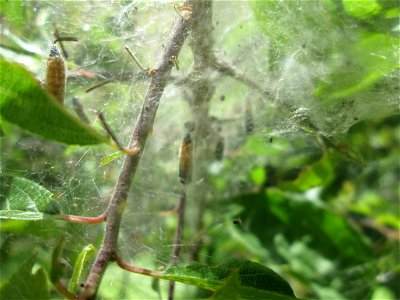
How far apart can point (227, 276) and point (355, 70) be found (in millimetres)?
1342

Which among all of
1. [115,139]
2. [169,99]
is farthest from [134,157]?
[169,99]

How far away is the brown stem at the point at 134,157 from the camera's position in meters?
1.78

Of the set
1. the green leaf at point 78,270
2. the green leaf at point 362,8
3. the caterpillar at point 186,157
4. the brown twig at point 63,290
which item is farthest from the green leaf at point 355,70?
the brown twig at point 63,290

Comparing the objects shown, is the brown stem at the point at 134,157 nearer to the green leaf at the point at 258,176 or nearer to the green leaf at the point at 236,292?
the green leaf at the point at 236,292

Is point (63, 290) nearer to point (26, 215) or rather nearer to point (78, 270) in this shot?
point (78, 270)

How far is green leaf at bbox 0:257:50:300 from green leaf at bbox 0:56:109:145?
19.0 inches

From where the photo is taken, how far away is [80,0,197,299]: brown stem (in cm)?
178

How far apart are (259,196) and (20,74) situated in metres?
2.63

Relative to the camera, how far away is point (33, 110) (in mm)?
1447

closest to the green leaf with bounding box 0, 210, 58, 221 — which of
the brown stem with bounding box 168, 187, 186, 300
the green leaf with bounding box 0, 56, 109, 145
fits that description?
the green leaf with bounding box 0, 56, 109, 145

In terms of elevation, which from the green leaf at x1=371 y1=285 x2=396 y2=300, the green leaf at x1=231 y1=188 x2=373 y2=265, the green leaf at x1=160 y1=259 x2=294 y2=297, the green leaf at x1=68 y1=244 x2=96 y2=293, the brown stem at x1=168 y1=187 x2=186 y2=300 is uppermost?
the green leaf at x1=68 y1=244 x2=96 y2=293

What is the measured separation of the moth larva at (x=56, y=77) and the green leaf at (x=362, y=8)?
1373 millimetres

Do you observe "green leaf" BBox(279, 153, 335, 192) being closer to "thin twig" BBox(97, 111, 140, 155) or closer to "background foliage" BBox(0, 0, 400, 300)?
"background foliage" BBox(0, 0, 400, 300)

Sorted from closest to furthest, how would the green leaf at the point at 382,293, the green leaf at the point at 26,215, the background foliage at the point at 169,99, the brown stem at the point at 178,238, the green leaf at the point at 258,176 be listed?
1. the green leaf at the point at 26,215
2. the background foliage at the point at 169,99
3. the brown stem at the point at 178,238
4. the green leaf at the point at 382,293
5. the green leaf at the point at 258,176
